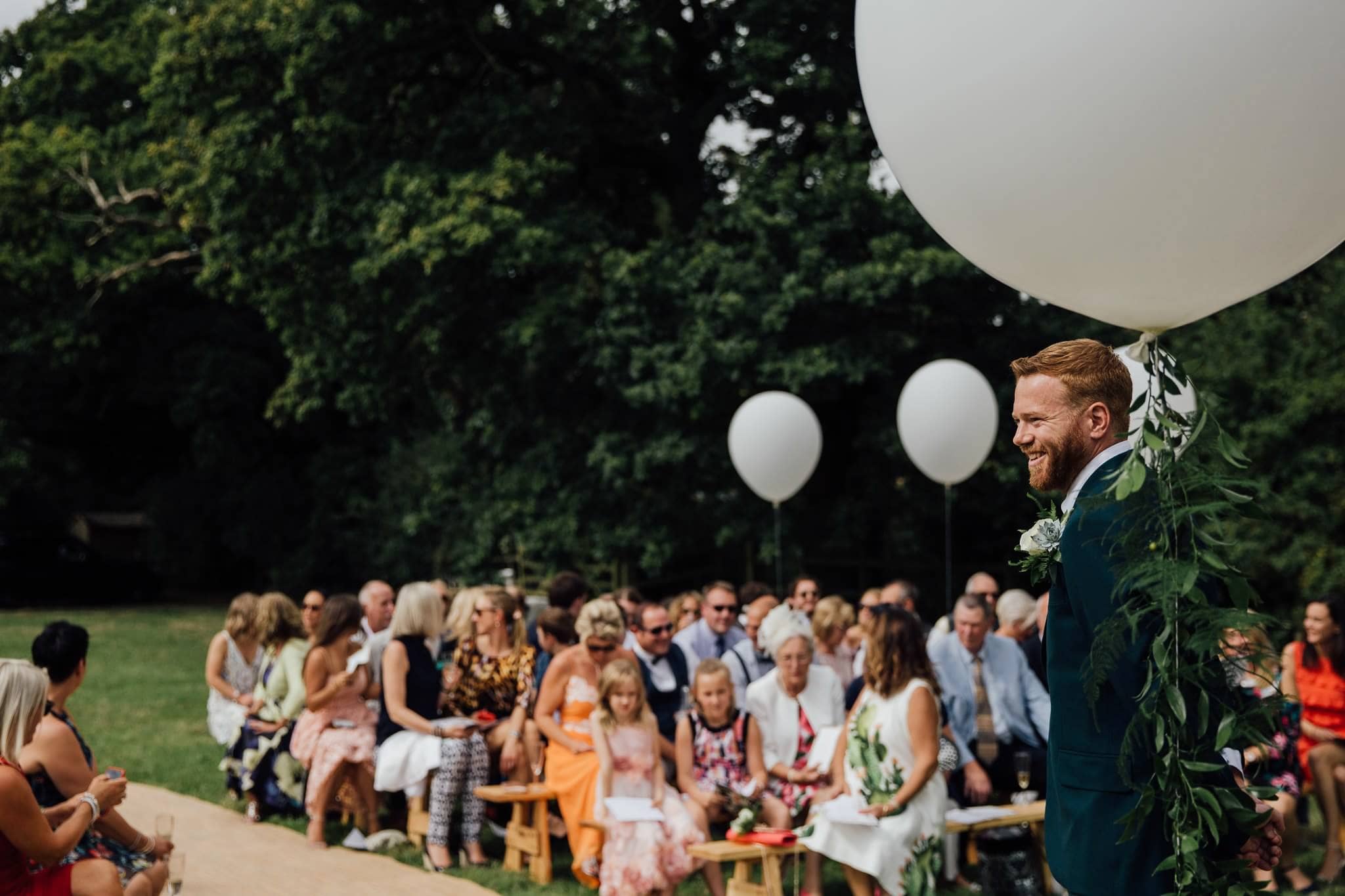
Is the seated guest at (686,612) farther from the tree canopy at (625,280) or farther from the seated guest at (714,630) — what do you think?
the tree canopy at (625,280)

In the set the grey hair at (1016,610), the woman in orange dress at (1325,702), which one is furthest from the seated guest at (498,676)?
the woman in orange dress at (1325,702)

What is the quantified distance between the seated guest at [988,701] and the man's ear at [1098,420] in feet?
17.0

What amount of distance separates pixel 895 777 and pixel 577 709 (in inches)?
89.1

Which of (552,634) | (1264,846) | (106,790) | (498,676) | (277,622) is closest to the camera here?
(1264,846)

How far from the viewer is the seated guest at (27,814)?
4.61m

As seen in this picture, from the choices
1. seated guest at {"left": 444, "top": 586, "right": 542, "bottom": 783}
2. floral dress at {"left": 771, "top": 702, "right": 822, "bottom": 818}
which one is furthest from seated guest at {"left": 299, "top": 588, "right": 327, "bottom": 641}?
floral dress at {"left": 771, "top": 702, "right": 822, "bottom": 818}

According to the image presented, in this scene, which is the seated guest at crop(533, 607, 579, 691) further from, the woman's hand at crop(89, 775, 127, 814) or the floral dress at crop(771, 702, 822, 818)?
the woman's hand at crop(89, 775, 127, 814)

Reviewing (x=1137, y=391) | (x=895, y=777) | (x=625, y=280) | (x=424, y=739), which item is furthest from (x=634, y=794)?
(x=625, y=280)

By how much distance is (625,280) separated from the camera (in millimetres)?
17094

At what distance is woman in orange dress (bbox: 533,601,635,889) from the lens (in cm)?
792

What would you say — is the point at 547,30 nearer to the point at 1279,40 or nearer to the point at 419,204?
the point at 419,204

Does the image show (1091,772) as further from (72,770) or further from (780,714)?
(780,714)

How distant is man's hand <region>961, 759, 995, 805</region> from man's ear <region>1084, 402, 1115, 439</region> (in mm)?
5276

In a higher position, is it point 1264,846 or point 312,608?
point 312,608
